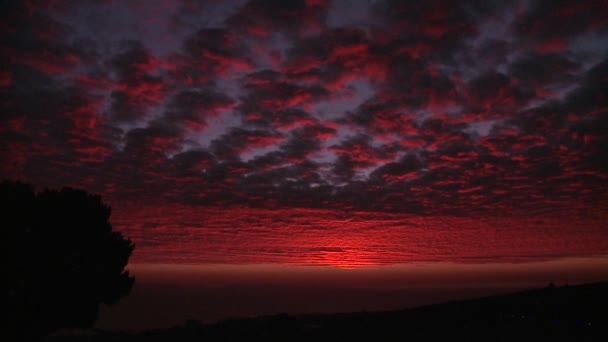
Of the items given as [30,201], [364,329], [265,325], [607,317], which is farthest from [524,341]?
[30,201]

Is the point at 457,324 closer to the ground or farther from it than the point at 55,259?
closer to the ground

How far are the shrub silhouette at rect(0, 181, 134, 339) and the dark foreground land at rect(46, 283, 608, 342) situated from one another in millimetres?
9094

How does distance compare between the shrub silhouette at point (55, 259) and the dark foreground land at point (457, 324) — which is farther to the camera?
the dark foreground land at point (457, 324)

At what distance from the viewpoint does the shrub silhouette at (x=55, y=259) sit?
976 inches

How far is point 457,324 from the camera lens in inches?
1304

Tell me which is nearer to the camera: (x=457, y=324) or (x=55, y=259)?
(x=55, y=259)

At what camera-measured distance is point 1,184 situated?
25.9m

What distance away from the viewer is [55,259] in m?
26.2

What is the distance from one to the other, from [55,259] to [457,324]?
28.9 metres

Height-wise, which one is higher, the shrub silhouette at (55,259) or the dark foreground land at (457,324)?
the shrub silhouette at (55,259)

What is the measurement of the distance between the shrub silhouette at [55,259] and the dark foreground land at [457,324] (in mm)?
9094

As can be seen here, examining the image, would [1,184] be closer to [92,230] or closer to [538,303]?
[92,230]

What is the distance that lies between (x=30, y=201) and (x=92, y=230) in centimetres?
400

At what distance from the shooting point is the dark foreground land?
29.0m
